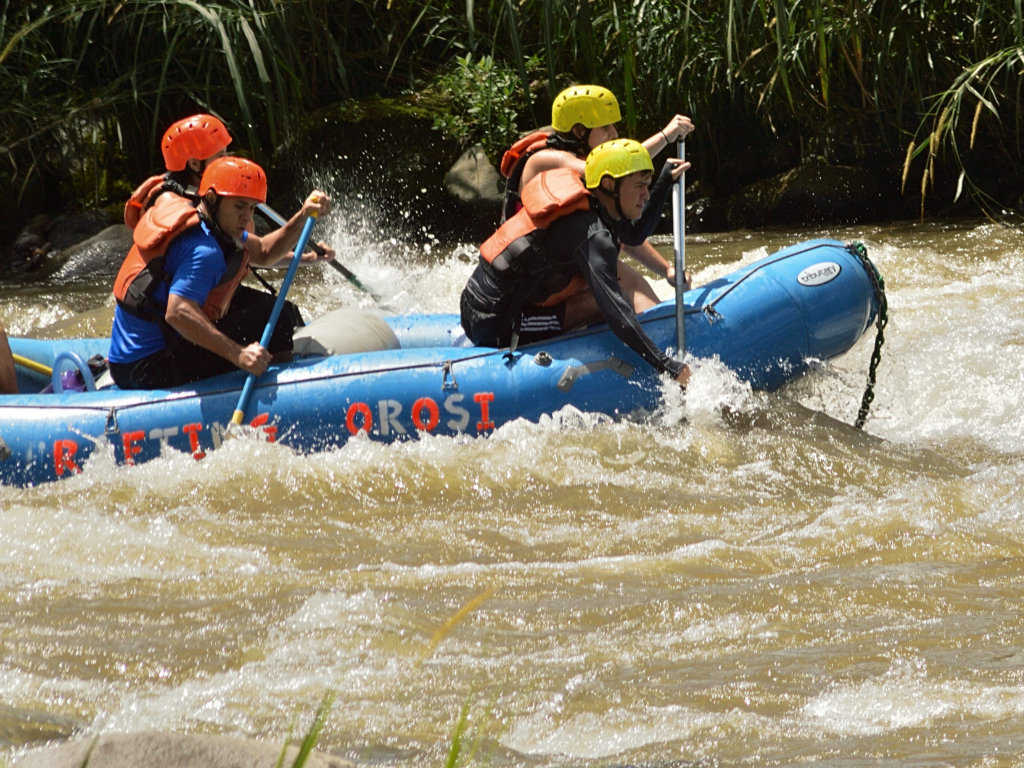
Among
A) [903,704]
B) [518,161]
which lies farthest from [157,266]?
[903,704]

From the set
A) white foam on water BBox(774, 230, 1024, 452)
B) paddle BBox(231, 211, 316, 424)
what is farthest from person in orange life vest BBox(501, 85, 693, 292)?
paddle BBox(231, 211, 316, 424)

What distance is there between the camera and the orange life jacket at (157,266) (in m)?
4.21

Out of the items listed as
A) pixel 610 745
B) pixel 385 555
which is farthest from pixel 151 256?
pixel 610 745

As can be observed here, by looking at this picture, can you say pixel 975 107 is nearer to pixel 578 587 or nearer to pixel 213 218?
pixel 213 218

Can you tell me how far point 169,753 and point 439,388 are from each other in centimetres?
294

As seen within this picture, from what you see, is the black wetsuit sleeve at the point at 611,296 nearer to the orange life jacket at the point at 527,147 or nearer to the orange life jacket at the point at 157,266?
the orange life jacket at the point at 527,147

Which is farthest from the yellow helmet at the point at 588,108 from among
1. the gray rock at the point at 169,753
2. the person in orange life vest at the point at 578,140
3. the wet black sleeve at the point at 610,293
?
the gray rock at the point at 169,753

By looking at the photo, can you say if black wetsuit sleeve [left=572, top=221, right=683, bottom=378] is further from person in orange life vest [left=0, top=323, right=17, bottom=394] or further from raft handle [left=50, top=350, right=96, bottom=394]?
person in orange life vest [left=0, top=323, right=17, bottom=394]

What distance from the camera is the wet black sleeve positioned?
429 centimetres

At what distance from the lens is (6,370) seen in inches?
184

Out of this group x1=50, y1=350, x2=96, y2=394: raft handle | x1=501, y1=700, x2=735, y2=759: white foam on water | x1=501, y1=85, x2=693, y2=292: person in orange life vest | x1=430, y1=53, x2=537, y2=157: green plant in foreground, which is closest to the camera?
x1=501, y1=700, x2=735, y2=759: white foam on water

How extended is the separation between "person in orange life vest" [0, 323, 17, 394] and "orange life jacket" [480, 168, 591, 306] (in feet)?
6.29

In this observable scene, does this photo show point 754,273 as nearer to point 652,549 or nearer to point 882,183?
point 652,549

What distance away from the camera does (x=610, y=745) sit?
2.29m
